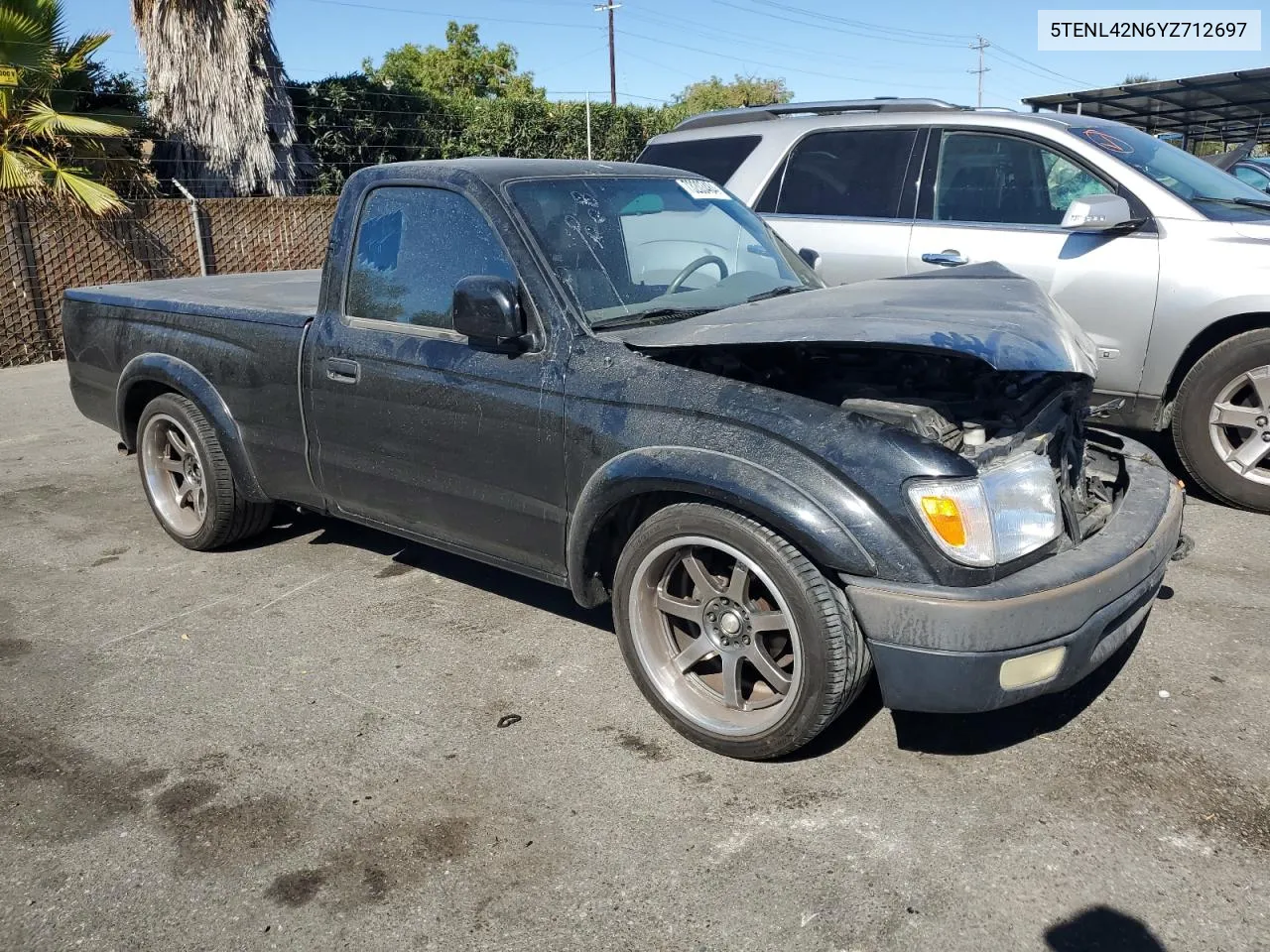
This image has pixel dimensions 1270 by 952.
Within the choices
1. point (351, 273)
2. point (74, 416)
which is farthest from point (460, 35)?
point (351, 273)

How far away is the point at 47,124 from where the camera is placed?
1190 centimetres

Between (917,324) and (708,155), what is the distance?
4.36 metres

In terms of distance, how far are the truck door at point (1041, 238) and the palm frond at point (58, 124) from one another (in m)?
10.1

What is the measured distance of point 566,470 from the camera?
3.52m

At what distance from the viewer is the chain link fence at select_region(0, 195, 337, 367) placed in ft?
37.4

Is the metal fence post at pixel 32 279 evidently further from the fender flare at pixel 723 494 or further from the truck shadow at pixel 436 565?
the fender flare at pixel 723 494

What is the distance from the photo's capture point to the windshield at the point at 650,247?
3.72 m

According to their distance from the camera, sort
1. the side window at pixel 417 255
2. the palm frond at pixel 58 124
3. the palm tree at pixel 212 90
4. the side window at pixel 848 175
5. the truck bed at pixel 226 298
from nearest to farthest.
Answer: the side window at pixel 417 255
the truck bed at pixel 226 298
the side window at pixel 848 175
the palm frond at pixel 58 124
the palm tree at pixel 212 90

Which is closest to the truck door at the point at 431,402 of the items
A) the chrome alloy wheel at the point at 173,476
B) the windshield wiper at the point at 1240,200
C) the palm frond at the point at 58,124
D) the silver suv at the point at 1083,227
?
the chrome alloy wheel at the point at 173,476

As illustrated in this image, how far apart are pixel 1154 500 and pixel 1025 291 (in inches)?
33.5

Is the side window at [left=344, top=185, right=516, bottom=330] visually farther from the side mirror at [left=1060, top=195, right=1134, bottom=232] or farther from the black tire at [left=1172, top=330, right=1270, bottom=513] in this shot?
the black tire at [left=1172, top=330, right=1270, bottom=513]

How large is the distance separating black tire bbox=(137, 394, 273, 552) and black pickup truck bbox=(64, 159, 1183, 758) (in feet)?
0.10

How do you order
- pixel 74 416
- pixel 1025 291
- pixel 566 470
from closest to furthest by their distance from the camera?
pixel 566 470 → pixel 1025 291 → pixel 74 416

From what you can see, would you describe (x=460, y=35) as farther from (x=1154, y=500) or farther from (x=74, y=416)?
(x=1154, y=500)
